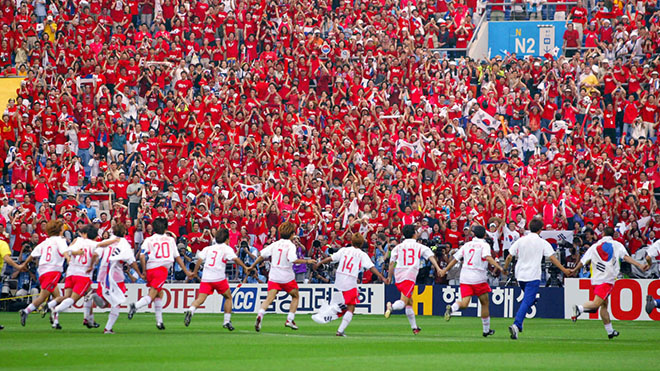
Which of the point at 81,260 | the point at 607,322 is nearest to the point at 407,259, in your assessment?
the point at 607,322

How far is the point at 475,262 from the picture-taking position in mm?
18781

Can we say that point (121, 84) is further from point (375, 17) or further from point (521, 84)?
point (521, 84)

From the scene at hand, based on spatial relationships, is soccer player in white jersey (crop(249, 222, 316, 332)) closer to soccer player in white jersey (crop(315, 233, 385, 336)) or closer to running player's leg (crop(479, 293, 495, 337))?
soccer player in white jersey (crop(315, 233, 385, 336))

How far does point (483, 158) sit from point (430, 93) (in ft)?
13.3

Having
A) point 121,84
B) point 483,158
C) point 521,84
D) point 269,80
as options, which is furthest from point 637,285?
point 121,84

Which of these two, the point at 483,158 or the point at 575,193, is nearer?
the point at 575,193

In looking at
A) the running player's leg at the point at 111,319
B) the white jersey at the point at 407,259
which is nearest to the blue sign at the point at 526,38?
the white jersey at the point at 407,259

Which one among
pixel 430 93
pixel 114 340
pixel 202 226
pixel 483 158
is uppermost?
pixel 430 93

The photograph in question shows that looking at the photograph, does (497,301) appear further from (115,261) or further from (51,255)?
(51,255)

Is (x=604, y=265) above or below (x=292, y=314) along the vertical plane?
above

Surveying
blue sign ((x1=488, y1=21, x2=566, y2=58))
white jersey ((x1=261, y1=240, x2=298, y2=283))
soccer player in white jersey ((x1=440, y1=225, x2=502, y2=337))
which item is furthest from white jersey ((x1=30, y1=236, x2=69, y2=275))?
blue sign ((x1=488, y1=21, x2=566, y2=58))

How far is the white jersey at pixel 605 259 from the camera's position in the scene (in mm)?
19266

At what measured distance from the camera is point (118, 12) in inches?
1513

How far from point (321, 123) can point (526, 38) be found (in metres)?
9.91
